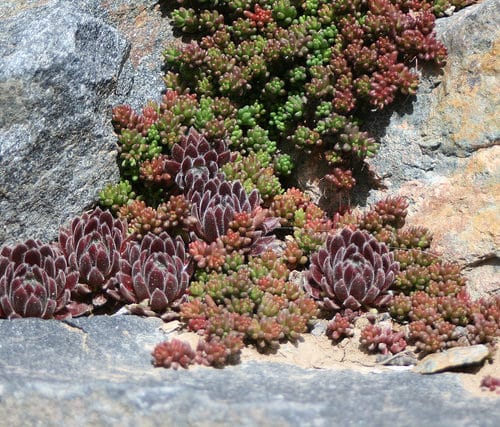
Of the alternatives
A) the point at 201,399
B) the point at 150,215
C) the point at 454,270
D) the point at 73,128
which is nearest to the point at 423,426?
the point at 201,399

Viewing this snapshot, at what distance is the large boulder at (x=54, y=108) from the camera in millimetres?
5438

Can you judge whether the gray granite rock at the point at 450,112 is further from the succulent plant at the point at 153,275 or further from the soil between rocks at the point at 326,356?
the succulent plant at the point at 153,275

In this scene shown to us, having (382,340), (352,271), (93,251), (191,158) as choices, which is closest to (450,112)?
(352,271)

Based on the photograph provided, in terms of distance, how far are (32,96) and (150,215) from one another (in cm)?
124

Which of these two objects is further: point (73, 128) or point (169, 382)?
point (73, 128)

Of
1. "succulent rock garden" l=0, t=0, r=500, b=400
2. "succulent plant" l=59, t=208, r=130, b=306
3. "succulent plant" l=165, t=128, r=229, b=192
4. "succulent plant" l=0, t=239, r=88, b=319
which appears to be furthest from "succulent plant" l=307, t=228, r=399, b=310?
"succulent plant" l=0, t=239, r=88, b=319

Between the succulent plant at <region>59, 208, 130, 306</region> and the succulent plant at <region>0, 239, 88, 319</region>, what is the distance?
10 cm

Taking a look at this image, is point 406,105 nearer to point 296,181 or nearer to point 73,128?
point 296,181

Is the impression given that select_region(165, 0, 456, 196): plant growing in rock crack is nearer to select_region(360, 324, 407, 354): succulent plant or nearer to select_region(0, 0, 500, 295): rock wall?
select_region(0, 0, 500, 295): rock wall

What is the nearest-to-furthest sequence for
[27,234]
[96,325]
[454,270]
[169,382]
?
[169,382], [96,325], [454,270], [27,234]

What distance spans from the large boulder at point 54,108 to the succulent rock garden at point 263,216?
7.9 inches

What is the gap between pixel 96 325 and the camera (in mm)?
4879

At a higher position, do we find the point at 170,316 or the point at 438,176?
the point at 438,176

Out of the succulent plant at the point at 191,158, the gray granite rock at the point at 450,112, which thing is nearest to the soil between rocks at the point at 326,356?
the succulent plant at the point at 191,158
